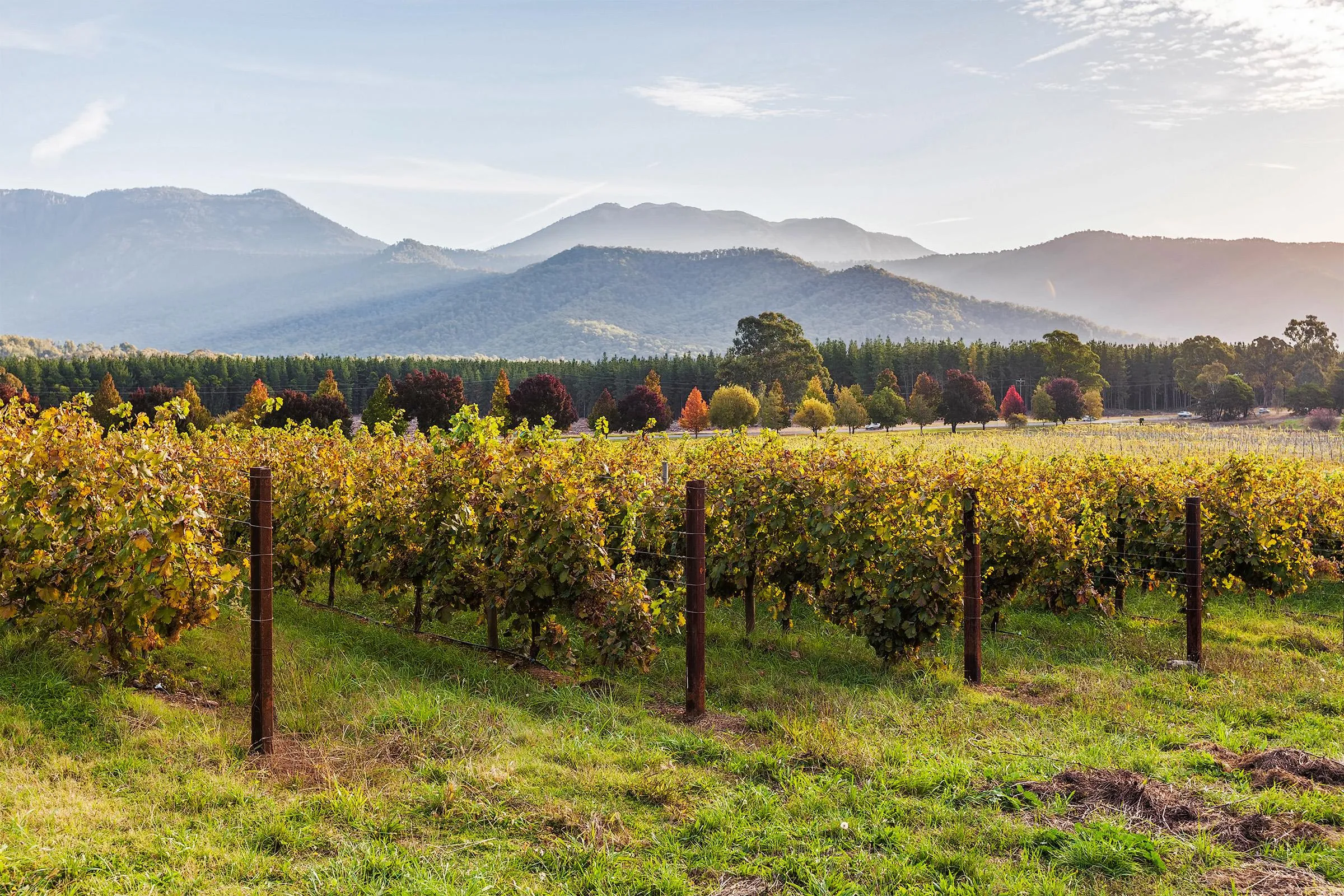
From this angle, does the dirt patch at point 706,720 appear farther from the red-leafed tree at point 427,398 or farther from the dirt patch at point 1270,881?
the red-leafed tree at point 427,398

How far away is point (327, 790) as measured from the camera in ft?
16.9

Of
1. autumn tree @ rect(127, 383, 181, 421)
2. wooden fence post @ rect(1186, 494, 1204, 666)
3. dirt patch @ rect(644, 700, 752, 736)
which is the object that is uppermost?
autumn tree @ rect(127, 383, 181, 421)

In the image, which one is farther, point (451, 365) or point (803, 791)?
point (451, 365)

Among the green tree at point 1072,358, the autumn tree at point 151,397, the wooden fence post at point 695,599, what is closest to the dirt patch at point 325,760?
the wooden fence post at point 695,599

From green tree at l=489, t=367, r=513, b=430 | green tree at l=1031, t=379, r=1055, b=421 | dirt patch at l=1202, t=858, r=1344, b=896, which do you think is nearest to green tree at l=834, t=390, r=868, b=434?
green tree at l=1031, t=379, r=1055, b=421

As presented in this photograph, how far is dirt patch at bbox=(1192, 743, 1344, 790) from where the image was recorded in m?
5.61

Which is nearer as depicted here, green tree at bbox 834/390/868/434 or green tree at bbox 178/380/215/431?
green tree at bbox 178/380/215/431

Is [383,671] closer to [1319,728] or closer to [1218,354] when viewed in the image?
[1319,728]

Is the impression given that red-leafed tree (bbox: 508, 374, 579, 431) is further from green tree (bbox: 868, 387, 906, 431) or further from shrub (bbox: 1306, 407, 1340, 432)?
shrub (bbox: 1306, 407, 1340, 432)

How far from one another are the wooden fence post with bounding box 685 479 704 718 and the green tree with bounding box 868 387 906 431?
218ft

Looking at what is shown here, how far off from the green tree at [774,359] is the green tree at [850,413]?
44.5ft

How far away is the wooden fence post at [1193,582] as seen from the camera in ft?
29.4

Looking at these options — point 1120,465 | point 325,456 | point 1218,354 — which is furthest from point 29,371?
point 1218,354

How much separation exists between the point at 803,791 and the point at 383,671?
4.02 meters
